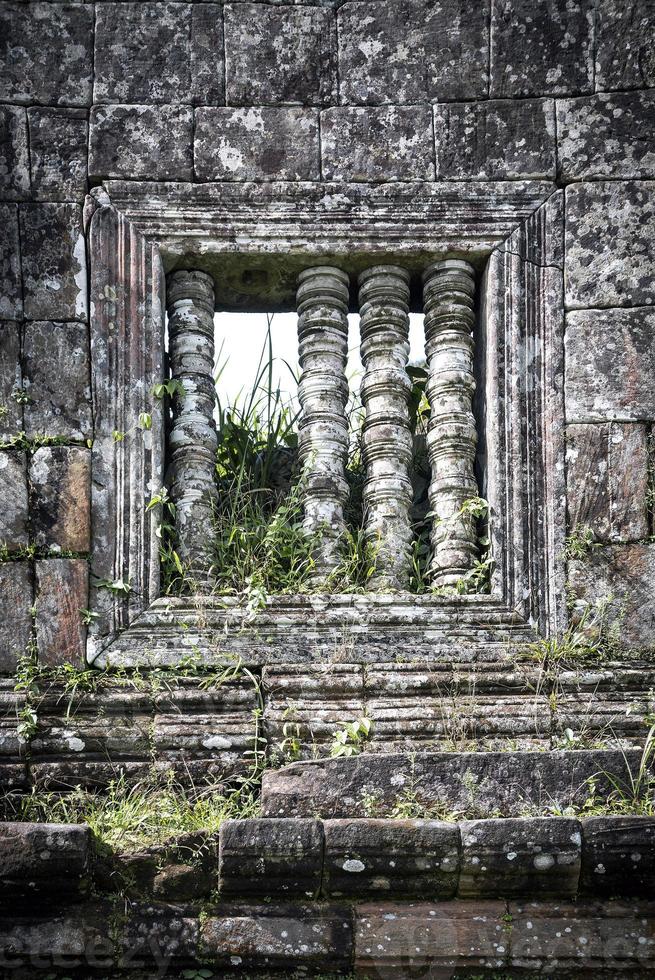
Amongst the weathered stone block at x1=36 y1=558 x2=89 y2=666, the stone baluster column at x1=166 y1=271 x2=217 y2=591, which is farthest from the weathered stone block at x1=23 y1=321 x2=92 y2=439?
the weathered stone block at x1=36 y1=558 x2=89 y2=666

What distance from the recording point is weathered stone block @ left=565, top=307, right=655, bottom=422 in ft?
20.8

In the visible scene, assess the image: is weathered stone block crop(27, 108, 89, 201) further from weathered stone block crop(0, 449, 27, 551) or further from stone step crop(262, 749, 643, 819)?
stone step crop(262, 749, 643, 819)

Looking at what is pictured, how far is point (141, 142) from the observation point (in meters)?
6.57

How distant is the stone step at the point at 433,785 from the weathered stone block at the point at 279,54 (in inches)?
126

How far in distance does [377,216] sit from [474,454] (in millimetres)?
1198

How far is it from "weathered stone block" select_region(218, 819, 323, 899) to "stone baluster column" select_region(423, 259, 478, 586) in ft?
5.34

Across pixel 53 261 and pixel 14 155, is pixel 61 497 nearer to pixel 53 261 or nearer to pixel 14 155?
pixel 53 261

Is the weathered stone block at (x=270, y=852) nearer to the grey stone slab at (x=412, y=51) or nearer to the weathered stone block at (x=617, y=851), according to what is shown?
the weathered stone block at (x=617, y=851)


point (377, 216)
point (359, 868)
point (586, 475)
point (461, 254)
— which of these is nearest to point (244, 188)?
point (377, 216)

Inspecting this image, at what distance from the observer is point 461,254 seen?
6.59m

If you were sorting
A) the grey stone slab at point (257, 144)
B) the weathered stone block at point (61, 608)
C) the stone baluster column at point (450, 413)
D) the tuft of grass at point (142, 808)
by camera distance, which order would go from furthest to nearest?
1. the grey stone slab at point (257, 144)
2. the stone baluster column at point (450, 413)
3. the weathered stone block at point (61, 608)
4. the tuft of grass at point (142, 808)

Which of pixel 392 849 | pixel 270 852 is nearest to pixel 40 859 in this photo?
pixel 270 852

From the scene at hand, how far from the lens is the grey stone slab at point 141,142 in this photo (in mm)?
6523

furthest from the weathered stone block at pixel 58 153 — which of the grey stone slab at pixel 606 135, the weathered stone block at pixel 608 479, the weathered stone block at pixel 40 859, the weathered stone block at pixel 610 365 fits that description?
the weathered stone block at pixel 40 859
